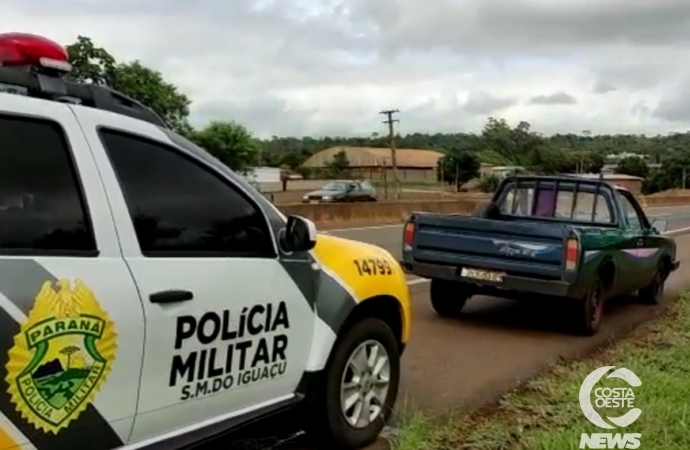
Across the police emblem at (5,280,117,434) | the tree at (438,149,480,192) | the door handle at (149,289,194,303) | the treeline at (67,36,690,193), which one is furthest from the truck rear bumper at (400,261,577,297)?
the tree at (438,149,480,192)

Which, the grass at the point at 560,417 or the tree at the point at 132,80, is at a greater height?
the tree at the point at 132,80

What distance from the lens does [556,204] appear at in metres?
9.98

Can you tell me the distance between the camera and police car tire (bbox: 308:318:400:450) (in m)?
4.50

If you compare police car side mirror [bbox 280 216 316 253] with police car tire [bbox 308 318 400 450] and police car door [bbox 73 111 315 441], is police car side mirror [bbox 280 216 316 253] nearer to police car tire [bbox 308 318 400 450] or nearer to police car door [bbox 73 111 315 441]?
police car door [bbox 73 111 315 441]

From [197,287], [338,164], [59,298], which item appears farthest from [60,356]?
[338,164]

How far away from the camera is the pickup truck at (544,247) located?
8.16 metres

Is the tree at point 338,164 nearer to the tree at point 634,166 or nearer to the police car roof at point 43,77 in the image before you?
the tree at point 634,166

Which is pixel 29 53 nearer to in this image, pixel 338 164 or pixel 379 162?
pixel 338 164

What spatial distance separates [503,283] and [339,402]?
4.16 m

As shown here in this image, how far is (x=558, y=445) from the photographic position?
4656 millimetres

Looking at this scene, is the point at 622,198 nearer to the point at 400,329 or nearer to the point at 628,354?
the point at 628,354

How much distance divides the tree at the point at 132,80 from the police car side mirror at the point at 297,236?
85 cm

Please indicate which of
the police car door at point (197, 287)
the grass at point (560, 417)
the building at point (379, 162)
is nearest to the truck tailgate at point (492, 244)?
the grass at point (560, 417)

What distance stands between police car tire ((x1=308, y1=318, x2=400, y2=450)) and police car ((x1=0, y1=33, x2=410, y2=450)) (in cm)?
1
